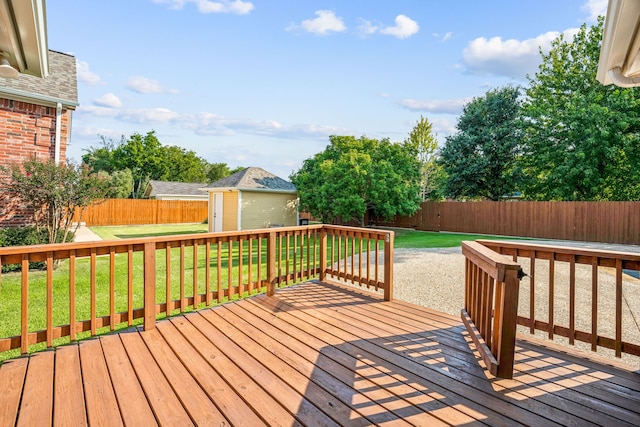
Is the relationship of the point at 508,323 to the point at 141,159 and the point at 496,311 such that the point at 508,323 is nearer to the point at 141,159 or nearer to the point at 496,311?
the point at 496,311

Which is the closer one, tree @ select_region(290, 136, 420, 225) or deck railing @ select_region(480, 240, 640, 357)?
deck railing @ select_region(480, 240, 640, 357)

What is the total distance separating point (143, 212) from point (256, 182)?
9.16 m

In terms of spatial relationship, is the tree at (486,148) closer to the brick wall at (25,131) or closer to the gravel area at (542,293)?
the gravel area at (542,293)

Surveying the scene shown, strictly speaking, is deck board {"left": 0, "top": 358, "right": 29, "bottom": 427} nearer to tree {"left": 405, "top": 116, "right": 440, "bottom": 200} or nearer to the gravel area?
the gravel area

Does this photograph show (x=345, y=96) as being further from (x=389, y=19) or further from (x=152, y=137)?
(x=152, y=137)

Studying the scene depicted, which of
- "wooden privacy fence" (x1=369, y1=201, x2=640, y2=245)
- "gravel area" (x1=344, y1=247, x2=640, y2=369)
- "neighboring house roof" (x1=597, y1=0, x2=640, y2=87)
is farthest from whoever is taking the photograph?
"wooden privacy fence" (x1=369, y1=201, x2=640, y2=245)

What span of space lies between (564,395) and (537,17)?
356 inches

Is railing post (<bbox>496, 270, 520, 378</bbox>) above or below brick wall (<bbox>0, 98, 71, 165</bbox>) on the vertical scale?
below

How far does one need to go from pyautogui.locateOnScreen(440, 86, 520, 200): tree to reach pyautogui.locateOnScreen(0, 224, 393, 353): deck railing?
15347 millimetres

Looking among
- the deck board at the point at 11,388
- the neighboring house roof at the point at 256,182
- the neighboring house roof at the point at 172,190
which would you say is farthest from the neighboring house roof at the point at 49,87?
the neighboring house roof at the point at 172,190

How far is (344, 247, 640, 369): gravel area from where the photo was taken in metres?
4.24

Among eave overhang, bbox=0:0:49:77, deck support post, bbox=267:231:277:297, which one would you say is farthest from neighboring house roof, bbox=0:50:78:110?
deck support post, bbox=267:231:277:297

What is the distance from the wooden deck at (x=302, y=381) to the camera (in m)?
1.95

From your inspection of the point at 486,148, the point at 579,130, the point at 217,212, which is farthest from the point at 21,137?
the point at 579,130
